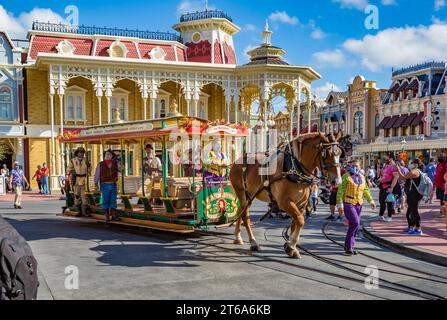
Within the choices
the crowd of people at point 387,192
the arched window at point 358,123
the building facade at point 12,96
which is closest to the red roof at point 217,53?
the building facade at point 12,96

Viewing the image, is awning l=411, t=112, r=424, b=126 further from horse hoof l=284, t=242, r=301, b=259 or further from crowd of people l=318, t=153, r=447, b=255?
horse hoof l=284, t=242, r=301, b=259

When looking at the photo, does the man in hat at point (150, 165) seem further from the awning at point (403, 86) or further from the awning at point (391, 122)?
the awning at point (403, 86)

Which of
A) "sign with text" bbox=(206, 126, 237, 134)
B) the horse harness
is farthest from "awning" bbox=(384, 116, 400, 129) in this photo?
the horse harness

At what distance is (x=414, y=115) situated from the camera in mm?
41312

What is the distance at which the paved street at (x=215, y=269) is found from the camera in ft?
17.6

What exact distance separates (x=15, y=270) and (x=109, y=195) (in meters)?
8.50

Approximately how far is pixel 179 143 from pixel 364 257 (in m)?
4.72

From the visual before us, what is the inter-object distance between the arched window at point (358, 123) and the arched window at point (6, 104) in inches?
1448

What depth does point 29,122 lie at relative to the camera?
2825 cm

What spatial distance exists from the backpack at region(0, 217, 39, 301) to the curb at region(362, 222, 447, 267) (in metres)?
6.74

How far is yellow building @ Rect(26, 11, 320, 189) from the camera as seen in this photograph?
88.8 ft

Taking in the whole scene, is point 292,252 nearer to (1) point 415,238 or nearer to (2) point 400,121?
(1) point 415,238
